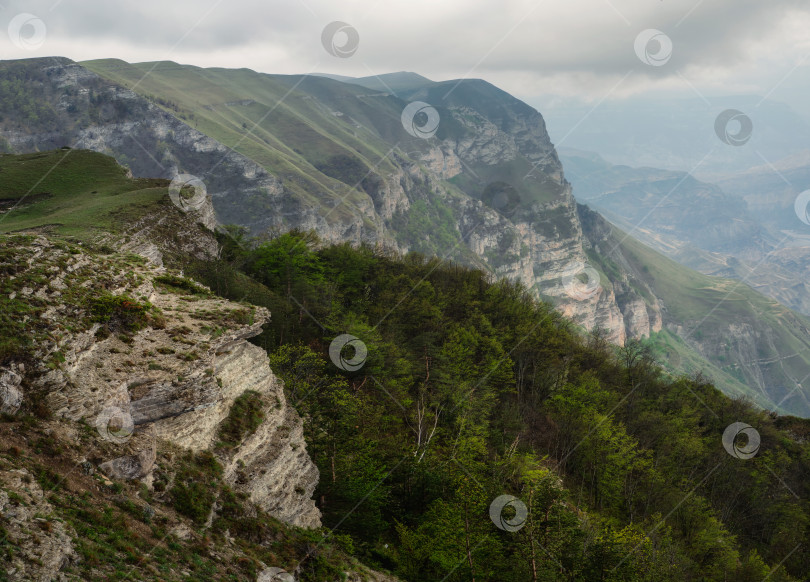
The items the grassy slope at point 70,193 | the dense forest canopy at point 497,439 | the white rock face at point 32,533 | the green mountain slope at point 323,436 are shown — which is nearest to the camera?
the white rock face at point 32,533

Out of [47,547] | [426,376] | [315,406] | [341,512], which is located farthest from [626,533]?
[47,547]

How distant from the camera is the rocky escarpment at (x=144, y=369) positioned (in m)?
16.5

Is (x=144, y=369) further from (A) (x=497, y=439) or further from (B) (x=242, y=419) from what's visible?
(A) (x=497, y=439)

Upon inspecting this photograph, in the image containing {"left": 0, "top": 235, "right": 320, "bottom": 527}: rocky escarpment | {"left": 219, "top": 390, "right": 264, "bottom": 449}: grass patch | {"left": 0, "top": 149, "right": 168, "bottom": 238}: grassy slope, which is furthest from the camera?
{"left": 0, "top": 149, "right": 168, "bottom": 238}: grassy slope

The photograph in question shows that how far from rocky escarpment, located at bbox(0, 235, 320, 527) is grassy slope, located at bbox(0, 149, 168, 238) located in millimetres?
23317

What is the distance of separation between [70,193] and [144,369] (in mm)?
53387

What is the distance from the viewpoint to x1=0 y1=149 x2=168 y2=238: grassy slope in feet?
144

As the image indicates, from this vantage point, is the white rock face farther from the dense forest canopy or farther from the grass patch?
the dense forest canopy

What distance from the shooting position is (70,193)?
188 feet

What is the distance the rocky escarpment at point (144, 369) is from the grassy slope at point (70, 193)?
23.3 metres

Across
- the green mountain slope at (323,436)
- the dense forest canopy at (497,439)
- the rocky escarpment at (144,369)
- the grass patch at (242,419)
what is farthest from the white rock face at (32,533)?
the dense forest canopy at (497,439)

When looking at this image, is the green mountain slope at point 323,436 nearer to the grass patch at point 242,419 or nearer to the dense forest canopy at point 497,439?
the grass patch at point 242,419

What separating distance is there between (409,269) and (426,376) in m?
27.8

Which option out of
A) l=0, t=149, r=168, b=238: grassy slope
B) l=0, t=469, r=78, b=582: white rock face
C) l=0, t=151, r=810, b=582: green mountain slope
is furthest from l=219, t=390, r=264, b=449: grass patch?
l=0, t=149, r=168, b=238: grassy slope
